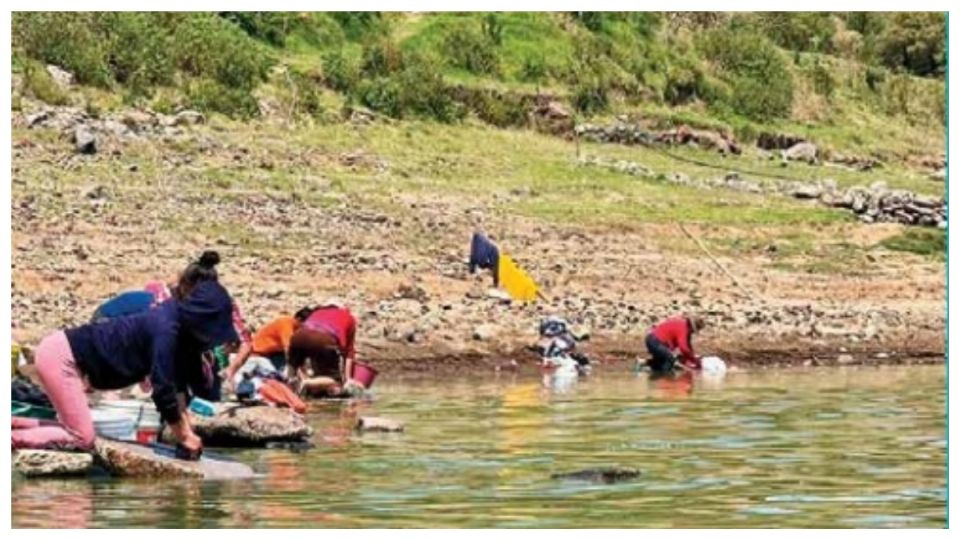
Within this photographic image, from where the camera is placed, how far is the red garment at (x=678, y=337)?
25359mm

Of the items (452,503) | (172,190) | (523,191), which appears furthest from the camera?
(523,191)

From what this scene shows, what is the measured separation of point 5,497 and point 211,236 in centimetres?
1577

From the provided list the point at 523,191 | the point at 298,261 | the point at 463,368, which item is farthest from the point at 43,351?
the point at 523,191

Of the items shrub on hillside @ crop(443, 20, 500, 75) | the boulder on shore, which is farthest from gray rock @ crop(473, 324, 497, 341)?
shrub on hillside @ crop(443, 20, 500, 75)

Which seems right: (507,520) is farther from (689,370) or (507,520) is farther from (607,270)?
(607,270)

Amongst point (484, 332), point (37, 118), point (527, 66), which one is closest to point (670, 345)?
point (484, 332)

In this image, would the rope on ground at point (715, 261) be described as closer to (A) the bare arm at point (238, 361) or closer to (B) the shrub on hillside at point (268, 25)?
(B) the shrub on hillside at point (268, 25)

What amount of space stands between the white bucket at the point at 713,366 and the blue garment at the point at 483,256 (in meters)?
2.93

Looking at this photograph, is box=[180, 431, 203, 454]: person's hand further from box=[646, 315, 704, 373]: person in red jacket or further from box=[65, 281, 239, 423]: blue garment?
box=[646, 315, 704, 373]: person in red jacket

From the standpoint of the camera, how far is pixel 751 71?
147ft

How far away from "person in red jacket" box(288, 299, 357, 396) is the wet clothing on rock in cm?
520

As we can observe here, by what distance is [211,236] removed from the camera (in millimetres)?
27578

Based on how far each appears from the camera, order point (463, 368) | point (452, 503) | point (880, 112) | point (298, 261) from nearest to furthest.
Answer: point (452, 503)
point (463, 368)
point (298, 261)
point (880, 112)

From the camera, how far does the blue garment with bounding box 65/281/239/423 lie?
45.0 ft
